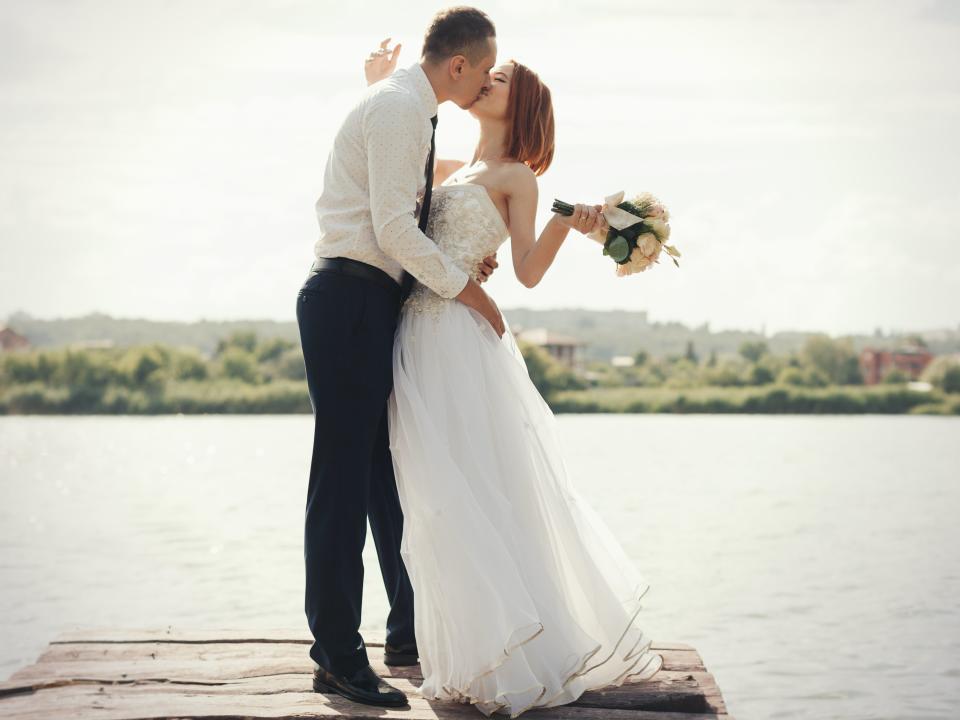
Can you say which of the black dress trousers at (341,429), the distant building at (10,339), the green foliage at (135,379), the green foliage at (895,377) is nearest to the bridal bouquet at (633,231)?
the black dress trousers at (341,429)

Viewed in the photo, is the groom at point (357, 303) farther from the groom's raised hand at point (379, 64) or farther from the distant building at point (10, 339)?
the distant building at point (10, 339)

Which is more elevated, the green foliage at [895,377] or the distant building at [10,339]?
the distant building at [10,339]

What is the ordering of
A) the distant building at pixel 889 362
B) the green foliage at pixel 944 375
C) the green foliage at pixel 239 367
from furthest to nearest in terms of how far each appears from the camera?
1. the distant building at pixel 889 362
2. the green foliage at pixel 944 375
3. the green foliage at pixel 239 367

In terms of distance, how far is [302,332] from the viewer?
3375mm

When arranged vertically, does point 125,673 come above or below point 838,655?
above

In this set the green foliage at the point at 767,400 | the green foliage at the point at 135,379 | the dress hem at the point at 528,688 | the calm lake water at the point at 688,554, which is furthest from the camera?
the green foliage at the point at 767,400

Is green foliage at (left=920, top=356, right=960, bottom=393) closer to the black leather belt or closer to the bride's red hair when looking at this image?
the bride's red hair

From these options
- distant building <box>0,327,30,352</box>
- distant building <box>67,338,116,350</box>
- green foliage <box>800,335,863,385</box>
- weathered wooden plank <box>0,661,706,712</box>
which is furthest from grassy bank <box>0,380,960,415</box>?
weathered wooden plank <box>0,661,706,712</box>

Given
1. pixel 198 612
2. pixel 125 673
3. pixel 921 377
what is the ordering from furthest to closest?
1. pixel 921 377
2. pixel 198 612
3. pixel 125 673

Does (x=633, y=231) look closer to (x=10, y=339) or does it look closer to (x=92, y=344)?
(x=92, y=344)

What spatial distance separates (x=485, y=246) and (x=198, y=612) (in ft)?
23.7

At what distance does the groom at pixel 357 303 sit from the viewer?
3.28m

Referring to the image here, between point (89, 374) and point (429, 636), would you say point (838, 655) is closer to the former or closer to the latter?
point (429, 636)

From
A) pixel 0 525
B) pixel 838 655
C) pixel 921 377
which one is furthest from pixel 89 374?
pixel 838 655
